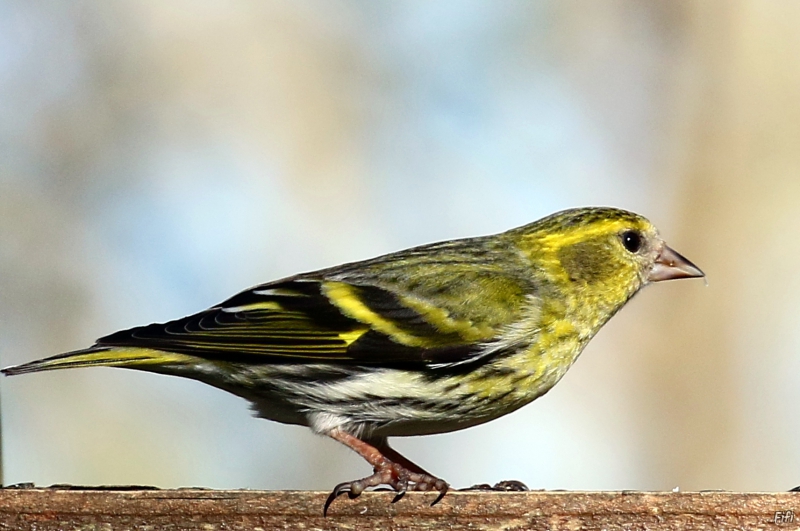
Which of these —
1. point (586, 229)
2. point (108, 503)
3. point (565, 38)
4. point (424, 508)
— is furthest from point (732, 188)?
point (108, 503)

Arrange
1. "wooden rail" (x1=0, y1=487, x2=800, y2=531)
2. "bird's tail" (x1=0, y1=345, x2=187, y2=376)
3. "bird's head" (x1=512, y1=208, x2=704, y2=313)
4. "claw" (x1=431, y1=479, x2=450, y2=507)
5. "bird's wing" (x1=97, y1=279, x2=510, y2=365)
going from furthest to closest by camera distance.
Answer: "bird's head" (x1=512, y1=208, x2=704, y2=313) < "bird's wing" (x1=97, y1=279, x2=510, y2=365) < "bird's tail" (x1=0, y1=345, x2=187, y2=376) < "claw" (x1=431, y1=479, x2=450, y2=507) < "wooden rail" (x1=0, y1=487, x2=800, y2=531)

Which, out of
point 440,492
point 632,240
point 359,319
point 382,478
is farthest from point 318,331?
point 632,240

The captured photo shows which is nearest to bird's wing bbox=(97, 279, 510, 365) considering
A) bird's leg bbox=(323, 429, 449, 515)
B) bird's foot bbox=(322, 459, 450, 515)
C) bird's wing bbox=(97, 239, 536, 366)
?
bird's wing bbox=(97, 239, 536, 366)

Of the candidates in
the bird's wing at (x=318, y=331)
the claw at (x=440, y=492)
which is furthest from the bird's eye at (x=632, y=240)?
the claw at (x=440, y=492)

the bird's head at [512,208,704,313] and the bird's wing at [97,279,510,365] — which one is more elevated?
the bird's head at [512,208,704,313]

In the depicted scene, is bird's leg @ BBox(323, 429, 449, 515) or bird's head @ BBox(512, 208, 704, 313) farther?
bird's head @ BBox(512, 208, 704, 313)

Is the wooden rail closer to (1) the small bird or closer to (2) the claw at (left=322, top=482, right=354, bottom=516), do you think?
(2) the claw at (left=322, top=482, right=354, bottom=516)

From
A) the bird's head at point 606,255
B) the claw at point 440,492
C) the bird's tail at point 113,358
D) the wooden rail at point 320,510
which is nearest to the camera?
the wooden rail at point 320,510

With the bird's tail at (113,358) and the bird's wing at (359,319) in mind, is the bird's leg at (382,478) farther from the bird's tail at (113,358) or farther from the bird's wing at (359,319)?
the bird's tail at (113,358)
